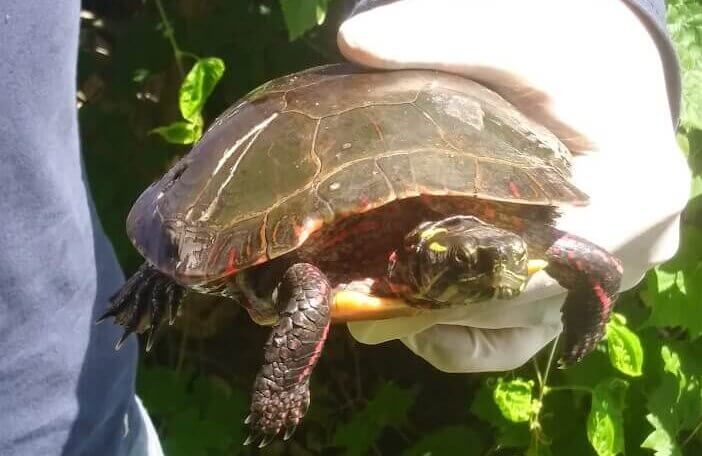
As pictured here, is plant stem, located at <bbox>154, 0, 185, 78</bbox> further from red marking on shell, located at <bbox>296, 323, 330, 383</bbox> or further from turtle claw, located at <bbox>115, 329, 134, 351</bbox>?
red marking on shell, located at <bbox>296, 323, 330, 383</bbox>

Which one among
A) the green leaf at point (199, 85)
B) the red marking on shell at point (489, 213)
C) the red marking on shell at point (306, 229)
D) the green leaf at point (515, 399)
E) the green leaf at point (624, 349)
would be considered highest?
the red marking on shell at point (306, 229)

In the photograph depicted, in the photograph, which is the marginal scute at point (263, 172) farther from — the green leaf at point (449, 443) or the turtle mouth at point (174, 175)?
the green leaf at point (449, 443)

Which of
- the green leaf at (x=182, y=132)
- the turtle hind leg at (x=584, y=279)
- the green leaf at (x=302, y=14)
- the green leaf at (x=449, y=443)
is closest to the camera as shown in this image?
the turtle hind leg at (x=584, y=279)

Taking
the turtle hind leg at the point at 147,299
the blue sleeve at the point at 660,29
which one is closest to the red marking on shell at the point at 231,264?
the turtle hind leg at the point at 147,299

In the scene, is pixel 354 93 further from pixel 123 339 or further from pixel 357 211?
pixel 123 339

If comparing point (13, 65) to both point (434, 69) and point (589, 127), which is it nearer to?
point (434, 69)

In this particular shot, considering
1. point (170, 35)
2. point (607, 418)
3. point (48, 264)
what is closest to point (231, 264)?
point (48, 264)

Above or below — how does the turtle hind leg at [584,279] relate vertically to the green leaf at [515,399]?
above
